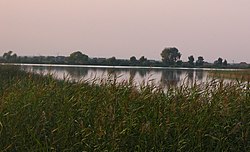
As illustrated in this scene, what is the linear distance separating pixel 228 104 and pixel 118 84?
2.21 metres

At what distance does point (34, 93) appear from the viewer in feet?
22.4

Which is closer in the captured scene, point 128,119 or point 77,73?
point 128,119

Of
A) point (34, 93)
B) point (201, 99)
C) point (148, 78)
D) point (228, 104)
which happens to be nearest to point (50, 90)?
point (34, 93)

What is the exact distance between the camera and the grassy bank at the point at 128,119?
17.0 feet

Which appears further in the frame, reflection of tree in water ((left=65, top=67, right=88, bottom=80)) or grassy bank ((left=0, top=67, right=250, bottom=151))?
reflection of tree in water ((left=65, top=67, right=88, bottom=80))

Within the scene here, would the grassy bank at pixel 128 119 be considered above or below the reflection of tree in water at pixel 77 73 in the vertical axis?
below

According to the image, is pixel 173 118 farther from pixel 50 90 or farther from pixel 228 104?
pixel 50 90

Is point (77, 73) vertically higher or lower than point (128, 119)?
higher

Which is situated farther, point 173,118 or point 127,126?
point 173,118

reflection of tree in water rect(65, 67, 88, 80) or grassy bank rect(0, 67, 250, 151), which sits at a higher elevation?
reflection of tree in water rect(65, 67, 88, 80)

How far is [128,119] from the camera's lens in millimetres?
5527

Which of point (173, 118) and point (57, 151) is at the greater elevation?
point (173, 118)

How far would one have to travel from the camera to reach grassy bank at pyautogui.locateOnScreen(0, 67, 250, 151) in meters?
5.18

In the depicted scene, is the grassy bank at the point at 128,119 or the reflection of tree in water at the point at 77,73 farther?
the reflection of tree in water at the point at 77,73
